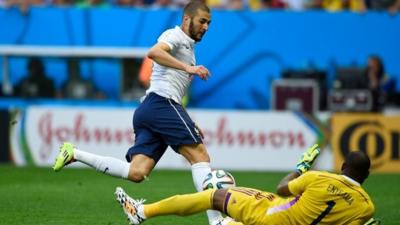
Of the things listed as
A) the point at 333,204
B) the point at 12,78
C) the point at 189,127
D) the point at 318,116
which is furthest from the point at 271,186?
the point at 12,78

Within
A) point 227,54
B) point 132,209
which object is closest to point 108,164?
point 132,209

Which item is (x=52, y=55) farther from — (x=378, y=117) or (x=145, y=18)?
(x=378, y=117)

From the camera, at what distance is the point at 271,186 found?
14484 millimetres

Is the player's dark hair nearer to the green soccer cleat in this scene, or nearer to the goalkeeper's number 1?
the green soccer cleat

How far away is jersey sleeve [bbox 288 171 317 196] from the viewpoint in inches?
317

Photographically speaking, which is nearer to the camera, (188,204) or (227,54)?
(188,204)

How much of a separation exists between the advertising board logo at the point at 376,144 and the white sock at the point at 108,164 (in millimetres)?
8965

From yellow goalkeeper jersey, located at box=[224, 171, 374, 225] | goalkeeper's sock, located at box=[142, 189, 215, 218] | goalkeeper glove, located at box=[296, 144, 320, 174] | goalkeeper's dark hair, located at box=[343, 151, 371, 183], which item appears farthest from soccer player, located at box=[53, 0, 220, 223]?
goalkeeper's dark hair, located at box=[343, 151, 371, 183]

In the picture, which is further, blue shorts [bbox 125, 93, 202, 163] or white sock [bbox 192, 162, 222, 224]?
blue shorts [bbox 125, 93, 202, 163]

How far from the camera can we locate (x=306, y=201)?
316 inches

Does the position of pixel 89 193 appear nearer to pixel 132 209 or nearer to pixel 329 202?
pixel 132 209

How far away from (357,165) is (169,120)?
2213 millimetres

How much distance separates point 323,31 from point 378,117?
319cm

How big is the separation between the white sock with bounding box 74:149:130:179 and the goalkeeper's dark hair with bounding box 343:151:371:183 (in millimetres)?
2392
